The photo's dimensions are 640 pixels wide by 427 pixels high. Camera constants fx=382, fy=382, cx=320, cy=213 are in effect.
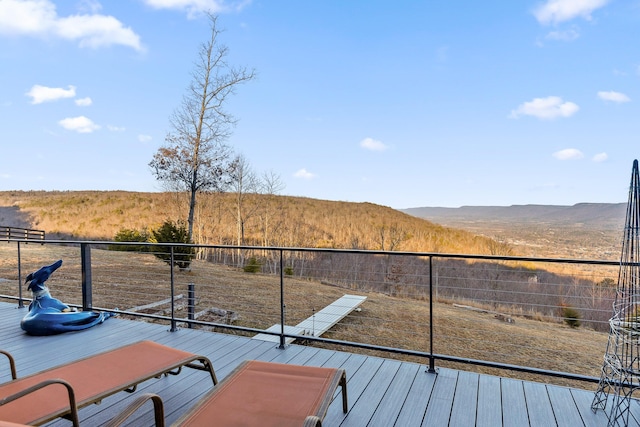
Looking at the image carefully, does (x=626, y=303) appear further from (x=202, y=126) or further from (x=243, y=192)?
(x=243, y=192)

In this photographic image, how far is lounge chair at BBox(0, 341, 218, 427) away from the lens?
164 cm

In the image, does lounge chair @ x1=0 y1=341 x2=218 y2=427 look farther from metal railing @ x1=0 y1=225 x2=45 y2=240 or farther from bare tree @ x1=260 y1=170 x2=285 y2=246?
metal railing @ x1=0 y1=225 x2=45 y2=240

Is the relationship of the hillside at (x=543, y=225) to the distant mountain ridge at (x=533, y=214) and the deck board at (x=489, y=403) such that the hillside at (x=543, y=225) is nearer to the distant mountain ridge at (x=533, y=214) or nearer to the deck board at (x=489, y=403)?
the distant mountain ridge at (x=533, y=214)

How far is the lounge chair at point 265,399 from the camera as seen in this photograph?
5.31 feet

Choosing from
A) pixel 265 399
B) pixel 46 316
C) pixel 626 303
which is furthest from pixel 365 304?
pixel 265 399

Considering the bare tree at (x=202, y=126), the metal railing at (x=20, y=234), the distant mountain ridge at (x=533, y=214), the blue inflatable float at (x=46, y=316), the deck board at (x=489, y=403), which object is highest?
the bare tree at (x=202, y=126)

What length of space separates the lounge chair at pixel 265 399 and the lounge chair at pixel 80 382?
0.40m

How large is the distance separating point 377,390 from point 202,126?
11.7 meters

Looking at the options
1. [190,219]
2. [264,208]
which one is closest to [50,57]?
[190,219]

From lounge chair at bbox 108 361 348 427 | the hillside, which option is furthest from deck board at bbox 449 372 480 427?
the hillside

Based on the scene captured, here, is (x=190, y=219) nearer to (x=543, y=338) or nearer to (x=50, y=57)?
(x=50, y=57)

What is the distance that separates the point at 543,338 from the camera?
889cm

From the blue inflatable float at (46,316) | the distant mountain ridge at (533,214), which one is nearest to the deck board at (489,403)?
the blue inflatable float at (46,316)

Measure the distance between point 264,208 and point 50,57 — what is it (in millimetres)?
9250
